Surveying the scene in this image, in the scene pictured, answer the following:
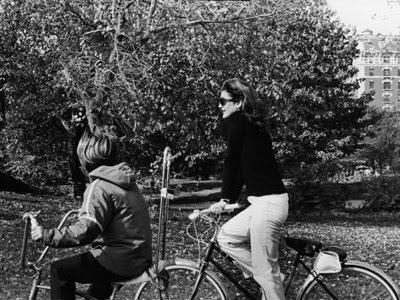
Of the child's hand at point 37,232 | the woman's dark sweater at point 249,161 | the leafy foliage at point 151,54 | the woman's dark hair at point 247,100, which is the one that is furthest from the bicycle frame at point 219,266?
the leafy foliage at point 151,54

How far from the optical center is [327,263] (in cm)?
465

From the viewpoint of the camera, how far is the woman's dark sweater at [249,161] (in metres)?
4.50

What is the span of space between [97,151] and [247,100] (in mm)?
1282

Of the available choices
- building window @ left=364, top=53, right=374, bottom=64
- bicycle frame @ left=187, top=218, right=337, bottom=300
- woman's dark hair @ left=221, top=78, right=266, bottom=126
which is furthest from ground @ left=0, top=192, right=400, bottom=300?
building window @ left=364, top=53, right=374, bottom=64

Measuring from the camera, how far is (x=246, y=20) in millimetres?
13352

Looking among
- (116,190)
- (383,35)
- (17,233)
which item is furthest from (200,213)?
(383,35)

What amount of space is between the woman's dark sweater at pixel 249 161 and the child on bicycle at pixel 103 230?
86 cm

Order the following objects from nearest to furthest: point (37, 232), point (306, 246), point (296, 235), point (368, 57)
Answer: point (37, 232), point (306, 246), point (296, 235), point (368, 57)

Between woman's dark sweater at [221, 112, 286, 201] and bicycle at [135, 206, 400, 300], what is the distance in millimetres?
320

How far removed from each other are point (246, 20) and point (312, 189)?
11236mm

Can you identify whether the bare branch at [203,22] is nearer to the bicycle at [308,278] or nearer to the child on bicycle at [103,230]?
the bicycle at [308,278]

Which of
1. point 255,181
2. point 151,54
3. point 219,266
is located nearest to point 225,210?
point 255,181

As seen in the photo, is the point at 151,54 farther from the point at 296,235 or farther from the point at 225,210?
the point at 225,210

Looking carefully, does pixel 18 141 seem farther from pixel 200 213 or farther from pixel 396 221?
pixel 200 213
